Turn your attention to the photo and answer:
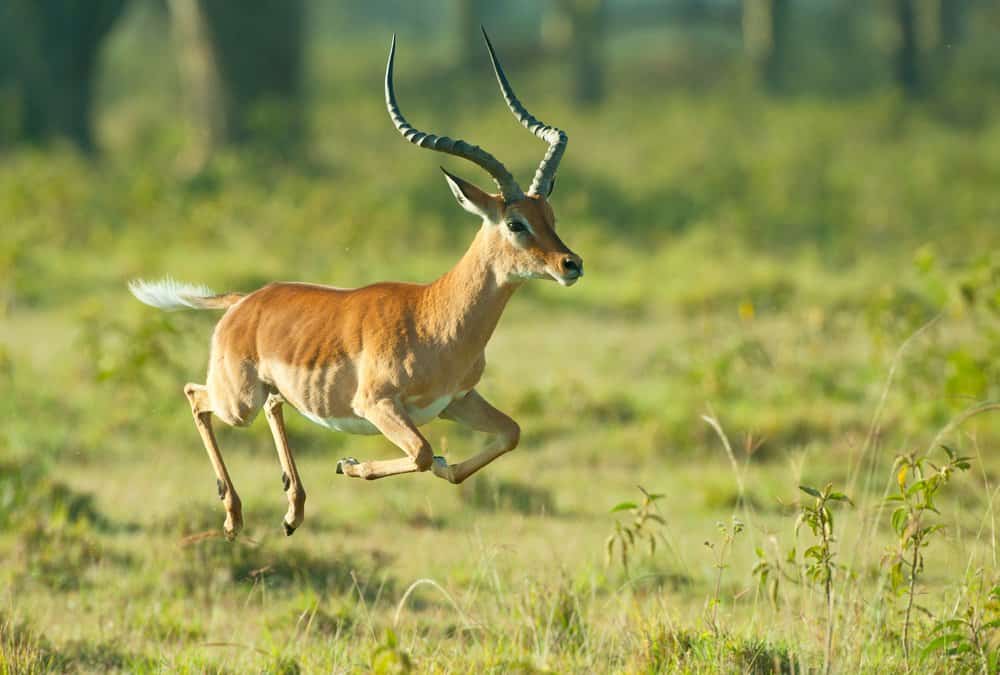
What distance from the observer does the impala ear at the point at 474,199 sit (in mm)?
4070

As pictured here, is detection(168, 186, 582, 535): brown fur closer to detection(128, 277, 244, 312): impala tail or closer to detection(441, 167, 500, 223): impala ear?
detection(441, 167, 500, 223): impala ear

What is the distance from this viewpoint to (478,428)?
4176 millimetres

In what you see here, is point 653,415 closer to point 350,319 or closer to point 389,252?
point 389,252

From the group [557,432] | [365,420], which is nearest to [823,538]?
[365,420]

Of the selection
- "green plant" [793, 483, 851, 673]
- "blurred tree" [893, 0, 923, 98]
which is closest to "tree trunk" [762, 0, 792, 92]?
"blurred tree" [893, 0, 923, 98]

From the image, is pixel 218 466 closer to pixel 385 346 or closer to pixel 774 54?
pixel 385 346

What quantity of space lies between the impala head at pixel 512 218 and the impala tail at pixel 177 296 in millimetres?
727

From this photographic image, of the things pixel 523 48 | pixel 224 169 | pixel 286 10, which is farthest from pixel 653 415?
pixel 523 48

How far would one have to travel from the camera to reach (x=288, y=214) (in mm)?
18266

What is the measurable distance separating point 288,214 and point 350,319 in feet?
47.0

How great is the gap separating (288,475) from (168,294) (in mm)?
608

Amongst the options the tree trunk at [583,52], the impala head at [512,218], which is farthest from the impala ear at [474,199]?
the tree trunk at [583,52]

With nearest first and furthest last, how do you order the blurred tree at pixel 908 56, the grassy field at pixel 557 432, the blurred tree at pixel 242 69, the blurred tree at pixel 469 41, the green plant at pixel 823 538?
the green plant at pixel 823 538
the grassy field at pixel 557 432
the blurred tree at pixel 242 69
the blurred tree at pixel 908 56
the blurred tree at pixel 469 41

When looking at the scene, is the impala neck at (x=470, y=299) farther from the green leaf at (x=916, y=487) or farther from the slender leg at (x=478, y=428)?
the green leaf at (x=916, y=487)
